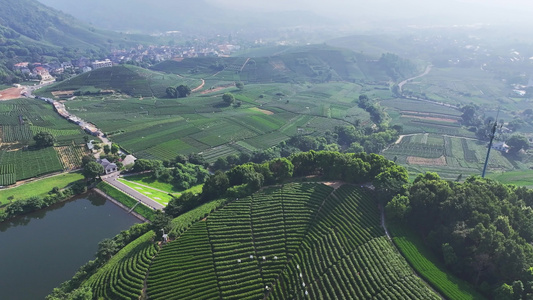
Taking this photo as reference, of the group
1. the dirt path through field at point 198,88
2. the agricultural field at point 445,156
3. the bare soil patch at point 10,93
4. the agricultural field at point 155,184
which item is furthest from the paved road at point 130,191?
the bare soil patch at point 10,93

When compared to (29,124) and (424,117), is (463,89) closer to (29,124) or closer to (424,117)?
(424,117)

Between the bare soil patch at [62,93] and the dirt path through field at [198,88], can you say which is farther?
the dirt path through field at [198,88]

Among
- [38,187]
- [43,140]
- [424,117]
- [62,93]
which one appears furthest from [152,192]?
[424,117]

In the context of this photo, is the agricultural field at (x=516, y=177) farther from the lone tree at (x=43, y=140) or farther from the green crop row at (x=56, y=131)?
the green crop row at (x=56, y=131)

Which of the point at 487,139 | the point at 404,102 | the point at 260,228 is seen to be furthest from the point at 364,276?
the point at 404,102

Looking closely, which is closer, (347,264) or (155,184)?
(347,264)

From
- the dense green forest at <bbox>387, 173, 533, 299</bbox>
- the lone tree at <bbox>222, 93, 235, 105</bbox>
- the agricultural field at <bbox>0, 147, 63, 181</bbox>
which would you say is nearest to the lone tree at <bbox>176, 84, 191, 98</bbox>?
the lone tree at <bbox>222, 93, 235, 105</bbox>

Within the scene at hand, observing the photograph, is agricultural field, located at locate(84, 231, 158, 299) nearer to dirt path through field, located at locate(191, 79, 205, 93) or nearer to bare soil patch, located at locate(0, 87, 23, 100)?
dirt path through field, located at locate(191, 79, 205, 93)
